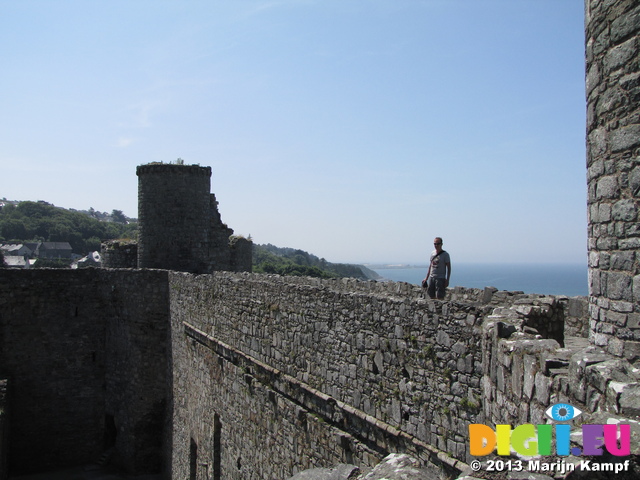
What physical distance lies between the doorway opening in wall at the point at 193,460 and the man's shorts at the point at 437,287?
860 centimetres

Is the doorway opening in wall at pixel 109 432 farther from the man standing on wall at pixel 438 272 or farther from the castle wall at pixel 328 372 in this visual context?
the man standing on wall at pixel 438 272

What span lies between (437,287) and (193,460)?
9321mm

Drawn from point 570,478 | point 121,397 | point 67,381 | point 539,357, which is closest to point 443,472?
point 539,357

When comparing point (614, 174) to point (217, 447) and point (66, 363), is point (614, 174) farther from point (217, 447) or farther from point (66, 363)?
point (66, 363)

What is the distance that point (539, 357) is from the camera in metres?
3.91

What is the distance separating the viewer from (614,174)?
400 cm

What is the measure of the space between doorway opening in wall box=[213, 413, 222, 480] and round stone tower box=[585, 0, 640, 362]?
10.1 meters

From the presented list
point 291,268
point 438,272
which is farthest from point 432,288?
point 291,268

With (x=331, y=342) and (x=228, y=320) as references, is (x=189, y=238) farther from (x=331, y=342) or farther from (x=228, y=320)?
(x=331, y=342)

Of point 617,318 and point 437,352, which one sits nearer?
point 617,318

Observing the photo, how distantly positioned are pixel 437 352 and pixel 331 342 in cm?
243

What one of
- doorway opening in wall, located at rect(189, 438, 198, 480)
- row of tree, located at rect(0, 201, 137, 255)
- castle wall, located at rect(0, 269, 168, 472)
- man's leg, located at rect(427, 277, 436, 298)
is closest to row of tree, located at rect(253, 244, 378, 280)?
castle wall, located at rect(0, 269, 168, 472)

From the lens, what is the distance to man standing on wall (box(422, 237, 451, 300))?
8.49m

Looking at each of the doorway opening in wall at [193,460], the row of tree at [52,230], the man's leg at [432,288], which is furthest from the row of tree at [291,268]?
the row of tree at [52,230]
